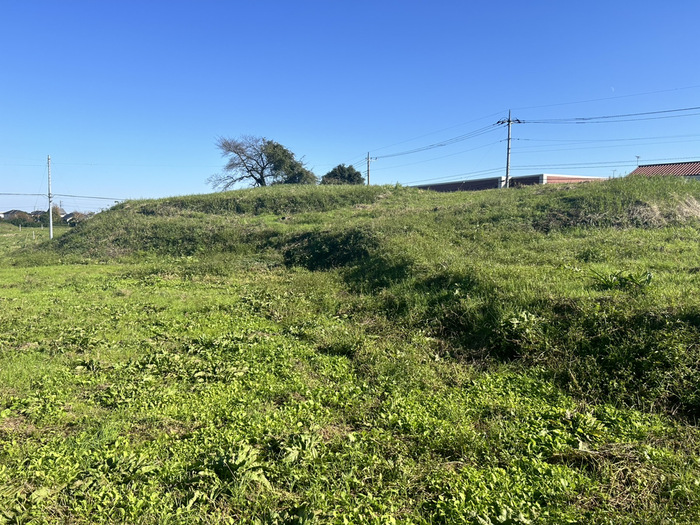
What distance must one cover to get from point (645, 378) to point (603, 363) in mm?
477

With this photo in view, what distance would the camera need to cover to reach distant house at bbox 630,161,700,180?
32.9 metres

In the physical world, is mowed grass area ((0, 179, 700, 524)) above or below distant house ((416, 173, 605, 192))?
below

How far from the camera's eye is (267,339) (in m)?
6.86

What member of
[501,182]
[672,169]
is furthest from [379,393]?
[672,169]

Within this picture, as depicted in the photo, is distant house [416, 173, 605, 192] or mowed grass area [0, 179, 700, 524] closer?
mowed grass area [0, 179, 700, 524]

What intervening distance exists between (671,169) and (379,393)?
42.5 metres

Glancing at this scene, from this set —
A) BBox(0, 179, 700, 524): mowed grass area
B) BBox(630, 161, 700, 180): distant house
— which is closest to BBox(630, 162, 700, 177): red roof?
BBox(630, 161, 700, 180): distant house

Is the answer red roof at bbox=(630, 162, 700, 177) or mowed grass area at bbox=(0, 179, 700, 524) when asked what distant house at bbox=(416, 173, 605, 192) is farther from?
mowed grass area at bbox=(0, 179, 700, 524)

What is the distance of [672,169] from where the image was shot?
113 ft

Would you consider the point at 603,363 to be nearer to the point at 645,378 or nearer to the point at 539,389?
the point at 645,378

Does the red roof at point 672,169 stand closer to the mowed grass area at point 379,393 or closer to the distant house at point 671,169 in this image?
the distant house at point 671,169

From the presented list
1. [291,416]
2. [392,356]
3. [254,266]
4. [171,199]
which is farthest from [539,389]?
[171,199]

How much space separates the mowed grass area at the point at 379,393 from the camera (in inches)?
123

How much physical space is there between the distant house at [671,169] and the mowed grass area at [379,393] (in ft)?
98.2
